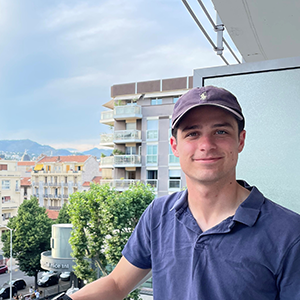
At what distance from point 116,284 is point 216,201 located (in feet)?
0.72

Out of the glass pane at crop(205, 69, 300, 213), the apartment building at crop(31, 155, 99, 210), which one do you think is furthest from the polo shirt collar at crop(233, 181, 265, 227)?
the apartment building at crop(31, 155, 99, 210)

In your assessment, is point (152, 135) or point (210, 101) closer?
point (210, 101)

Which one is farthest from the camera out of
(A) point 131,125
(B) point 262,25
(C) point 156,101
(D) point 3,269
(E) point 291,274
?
(D) point 3,269

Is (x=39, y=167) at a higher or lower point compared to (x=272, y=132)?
lower

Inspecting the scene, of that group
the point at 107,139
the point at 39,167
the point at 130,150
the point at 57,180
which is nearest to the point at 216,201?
the point at 130,150

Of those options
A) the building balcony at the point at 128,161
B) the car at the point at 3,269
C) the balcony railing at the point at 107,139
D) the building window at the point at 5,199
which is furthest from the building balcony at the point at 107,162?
the car at the point at 3,269

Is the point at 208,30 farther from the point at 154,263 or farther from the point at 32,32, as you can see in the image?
the point at 32,32

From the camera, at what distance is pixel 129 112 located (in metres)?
10.8

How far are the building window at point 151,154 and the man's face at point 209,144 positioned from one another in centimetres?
1014

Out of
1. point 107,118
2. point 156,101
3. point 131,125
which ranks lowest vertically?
point 131,125

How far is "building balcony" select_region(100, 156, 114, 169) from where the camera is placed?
36.3ft

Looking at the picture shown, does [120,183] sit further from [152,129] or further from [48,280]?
[48,280]

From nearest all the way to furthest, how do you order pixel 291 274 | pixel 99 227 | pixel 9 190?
1. pixel 291 274
2. pixel 99 227
3. pixel 9 190

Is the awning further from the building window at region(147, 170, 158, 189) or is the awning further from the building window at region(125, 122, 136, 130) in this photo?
the building window at region(147, 170, 158, 189)
